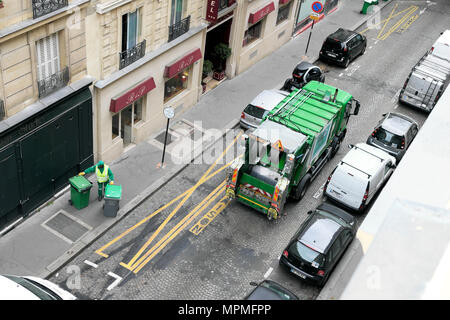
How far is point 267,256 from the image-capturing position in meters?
18.8

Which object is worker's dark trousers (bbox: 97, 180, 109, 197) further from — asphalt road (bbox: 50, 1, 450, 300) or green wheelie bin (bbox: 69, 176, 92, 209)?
asphalt road (bbox: 50, 1, 450, 300)

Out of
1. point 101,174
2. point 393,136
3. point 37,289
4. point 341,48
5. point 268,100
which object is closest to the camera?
point 37,289

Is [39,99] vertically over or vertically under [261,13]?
over

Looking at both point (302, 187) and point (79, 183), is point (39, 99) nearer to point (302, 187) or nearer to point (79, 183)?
point (79, 183)

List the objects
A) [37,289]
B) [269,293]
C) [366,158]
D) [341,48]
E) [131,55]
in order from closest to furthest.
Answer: [37,289] < [269,293] < [131,55] < [366,158] < [341,48]

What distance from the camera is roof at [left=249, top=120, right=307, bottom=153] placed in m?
19.3

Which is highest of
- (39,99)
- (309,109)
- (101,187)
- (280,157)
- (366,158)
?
(39,99)

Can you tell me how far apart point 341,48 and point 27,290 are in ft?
77.0

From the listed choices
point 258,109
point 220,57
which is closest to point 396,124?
point 258,109

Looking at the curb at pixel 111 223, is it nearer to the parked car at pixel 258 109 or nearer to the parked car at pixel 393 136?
the parked car at pixel 258 109

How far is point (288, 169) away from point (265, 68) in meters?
13.0

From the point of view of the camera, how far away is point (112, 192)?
18.8 metres

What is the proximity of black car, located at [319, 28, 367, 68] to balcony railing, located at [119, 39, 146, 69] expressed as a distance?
14409mm
